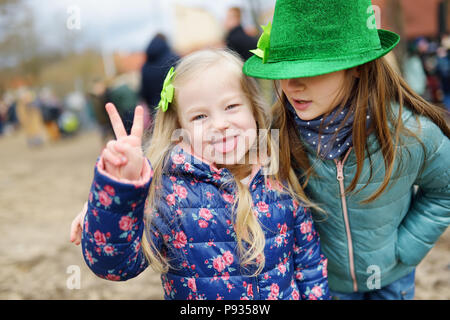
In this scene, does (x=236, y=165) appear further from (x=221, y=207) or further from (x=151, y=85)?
(x=151, y=85)

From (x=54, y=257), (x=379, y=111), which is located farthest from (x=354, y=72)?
(x=54, y=257)

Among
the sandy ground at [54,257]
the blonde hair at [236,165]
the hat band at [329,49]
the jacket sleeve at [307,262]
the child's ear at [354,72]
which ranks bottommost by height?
the sandy ground at [54,257]

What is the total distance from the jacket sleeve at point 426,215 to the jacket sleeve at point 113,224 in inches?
41.9

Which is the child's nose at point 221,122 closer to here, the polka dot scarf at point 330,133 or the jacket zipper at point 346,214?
the polka dot scarf at point 330,133

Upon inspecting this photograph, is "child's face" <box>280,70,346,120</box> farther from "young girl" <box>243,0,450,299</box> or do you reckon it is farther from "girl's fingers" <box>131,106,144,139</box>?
"girl's fingers" <box>131,106,144,139</box>

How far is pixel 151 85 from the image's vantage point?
470 centimetres

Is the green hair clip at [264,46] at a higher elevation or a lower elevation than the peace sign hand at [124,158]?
higher

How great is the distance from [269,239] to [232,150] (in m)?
0.34

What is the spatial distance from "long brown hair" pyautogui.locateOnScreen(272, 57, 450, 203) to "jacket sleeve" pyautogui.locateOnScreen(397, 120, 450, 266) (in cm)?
15

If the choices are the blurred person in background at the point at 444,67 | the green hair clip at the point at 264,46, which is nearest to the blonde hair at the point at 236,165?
the green hair clip at the point at 264,46

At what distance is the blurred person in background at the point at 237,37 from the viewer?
3.89 metres

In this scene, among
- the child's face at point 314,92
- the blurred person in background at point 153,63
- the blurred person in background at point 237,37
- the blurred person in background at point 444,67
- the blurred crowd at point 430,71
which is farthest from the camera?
the blurred person in background at point 444,67

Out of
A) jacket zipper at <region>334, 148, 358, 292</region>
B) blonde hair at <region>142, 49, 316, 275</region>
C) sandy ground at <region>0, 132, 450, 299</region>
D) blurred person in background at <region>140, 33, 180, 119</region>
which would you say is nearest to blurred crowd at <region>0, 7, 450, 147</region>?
blurred person in background at <region>140, 33, 180, 119</region>
